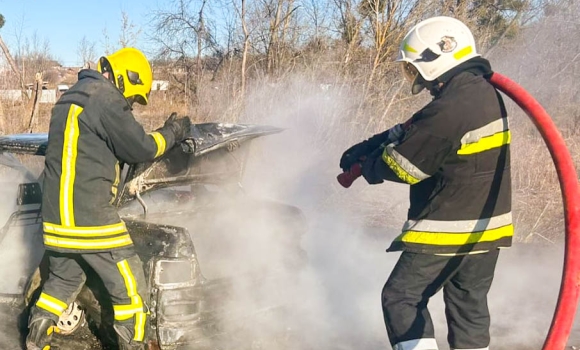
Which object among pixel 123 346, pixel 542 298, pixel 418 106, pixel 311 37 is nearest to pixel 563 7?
pixel 418 106

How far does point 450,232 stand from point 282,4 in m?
15.4

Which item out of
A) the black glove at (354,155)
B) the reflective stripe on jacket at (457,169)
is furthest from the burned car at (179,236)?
the reflective stripe on jacket at (457,169)

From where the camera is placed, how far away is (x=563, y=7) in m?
10.5

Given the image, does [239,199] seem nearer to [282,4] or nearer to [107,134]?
[107,134]

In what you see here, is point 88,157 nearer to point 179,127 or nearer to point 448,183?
point 179,127

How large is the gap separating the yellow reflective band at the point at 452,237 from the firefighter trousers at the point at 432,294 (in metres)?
0.09

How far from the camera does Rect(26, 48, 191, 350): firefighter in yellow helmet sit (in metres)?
3.46

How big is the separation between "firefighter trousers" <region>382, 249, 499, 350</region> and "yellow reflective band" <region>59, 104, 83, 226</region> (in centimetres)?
201

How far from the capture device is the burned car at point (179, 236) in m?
3.62

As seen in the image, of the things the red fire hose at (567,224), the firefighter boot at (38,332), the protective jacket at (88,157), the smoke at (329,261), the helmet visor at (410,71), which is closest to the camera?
the red fire hose at (567,224)

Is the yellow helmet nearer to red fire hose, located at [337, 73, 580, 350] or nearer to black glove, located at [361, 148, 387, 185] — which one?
black glove, located at [361, 148, 387, 185]

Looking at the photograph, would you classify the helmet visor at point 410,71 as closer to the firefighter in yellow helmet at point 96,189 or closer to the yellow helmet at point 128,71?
the firefighter in yellow helmet at point 96,189

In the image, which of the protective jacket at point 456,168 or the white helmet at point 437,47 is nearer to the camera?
the protective jacket at point 456,168

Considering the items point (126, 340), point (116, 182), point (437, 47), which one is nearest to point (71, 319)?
point (126, 340)
